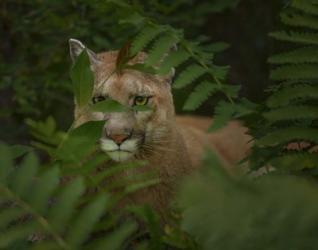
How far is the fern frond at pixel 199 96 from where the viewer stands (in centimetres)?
288

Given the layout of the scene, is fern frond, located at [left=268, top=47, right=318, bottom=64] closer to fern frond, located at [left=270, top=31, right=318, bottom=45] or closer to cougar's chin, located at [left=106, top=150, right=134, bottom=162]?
fern frond, located at [left=270, top=31, right=318, bottom=45]

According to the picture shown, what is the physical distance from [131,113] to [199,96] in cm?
154

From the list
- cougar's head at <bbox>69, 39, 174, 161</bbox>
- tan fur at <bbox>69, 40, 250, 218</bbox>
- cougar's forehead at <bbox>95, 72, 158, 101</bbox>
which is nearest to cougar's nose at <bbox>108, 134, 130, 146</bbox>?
cougar's head at <bbox>69, 39, 174, 161</bbox>

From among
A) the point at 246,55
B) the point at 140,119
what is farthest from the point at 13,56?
the point at 246,55

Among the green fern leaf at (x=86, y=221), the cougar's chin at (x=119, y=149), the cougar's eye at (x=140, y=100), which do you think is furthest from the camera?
the cougar's eye at (x=140, y=100)

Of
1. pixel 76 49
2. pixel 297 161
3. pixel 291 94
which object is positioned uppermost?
pixel 291 94

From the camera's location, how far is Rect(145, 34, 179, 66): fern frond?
9.88 ft

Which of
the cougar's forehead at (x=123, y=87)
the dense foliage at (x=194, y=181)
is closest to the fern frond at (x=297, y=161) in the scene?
the dense foliage at (x=194, y=181)

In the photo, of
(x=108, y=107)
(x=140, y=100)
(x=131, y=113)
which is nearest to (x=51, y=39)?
(x=140, y=100)

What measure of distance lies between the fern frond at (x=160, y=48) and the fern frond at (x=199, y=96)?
0.73ft

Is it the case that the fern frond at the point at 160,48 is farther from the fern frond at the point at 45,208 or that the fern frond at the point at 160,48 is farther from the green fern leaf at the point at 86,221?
the green fern leaf at the point at 86,221

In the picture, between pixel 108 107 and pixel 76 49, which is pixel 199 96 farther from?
pixel 76 49

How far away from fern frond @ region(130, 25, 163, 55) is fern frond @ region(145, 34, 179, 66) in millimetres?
41

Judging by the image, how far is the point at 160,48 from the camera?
3.10m
